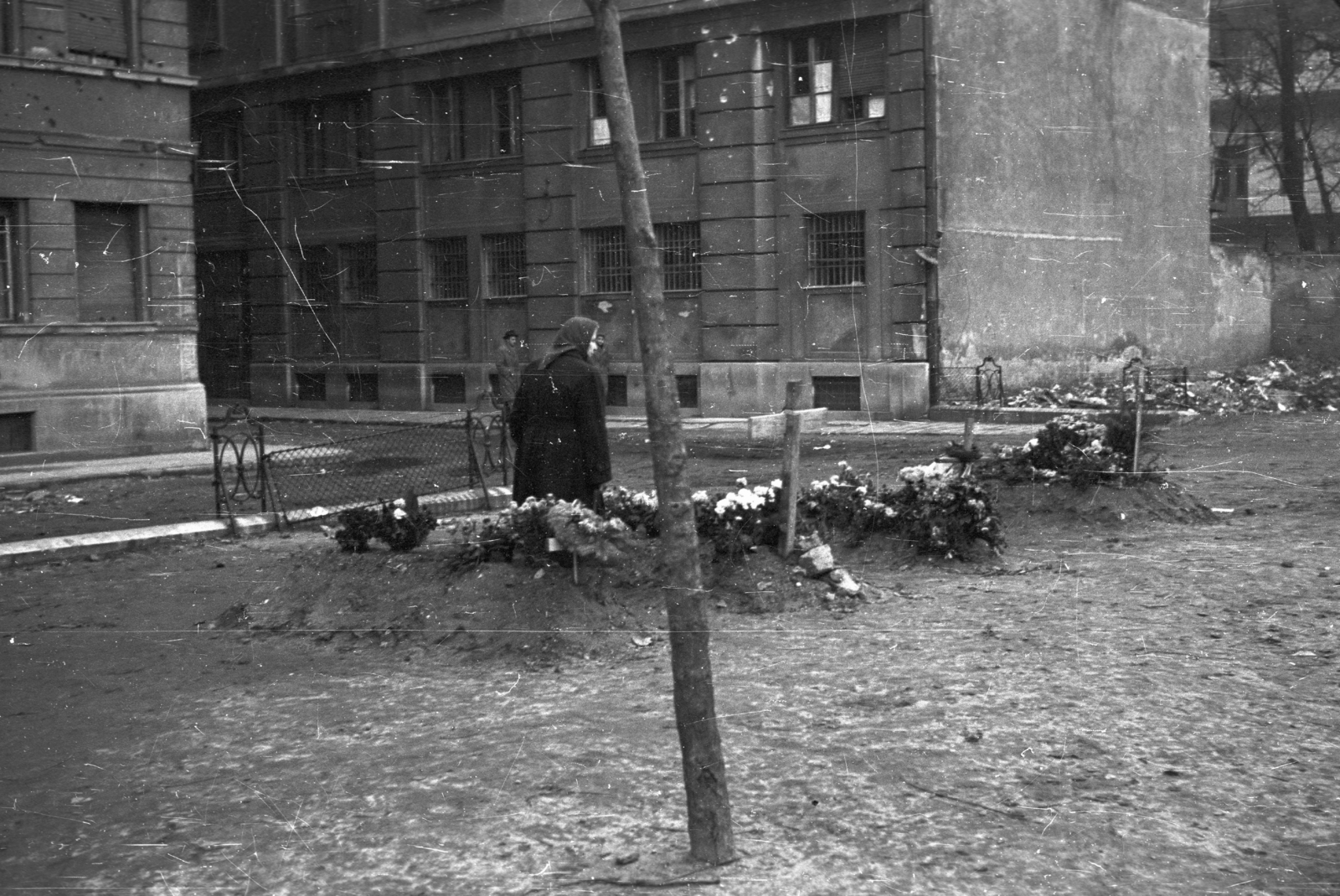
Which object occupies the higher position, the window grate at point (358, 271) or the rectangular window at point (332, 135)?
the rectangular window at point (332, 135)

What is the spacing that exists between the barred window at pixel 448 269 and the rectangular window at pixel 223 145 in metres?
6.37

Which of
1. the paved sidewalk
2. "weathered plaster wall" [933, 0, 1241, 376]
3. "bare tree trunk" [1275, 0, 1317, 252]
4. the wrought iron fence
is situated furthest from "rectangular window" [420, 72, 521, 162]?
"bare tree trunk" [1275, 0, 1317, 252]

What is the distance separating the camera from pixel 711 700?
16.8 ft

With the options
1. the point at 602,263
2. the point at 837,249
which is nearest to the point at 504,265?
the point at 602,263

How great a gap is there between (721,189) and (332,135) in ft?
34.3

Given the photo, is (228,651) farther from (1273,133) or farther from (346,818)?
(1273,133)

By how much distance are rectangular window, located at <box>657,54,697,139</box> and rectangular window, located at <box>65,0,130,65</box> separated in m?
10.2

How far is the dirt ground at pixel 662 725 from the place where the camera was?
17.3 ft

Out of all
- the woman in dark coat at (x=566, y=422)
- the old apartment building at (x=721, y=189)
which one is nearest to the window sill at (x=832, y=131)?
the old apartment building at (x=721, y=189)

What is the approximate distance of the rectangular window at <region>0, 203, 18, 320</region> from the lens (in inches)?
807

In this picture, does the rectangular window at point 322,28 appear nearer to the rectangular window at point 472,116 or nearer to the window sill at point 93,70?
the rectangular window at point 472,116

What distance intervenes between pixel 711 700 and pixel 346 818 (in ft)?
5.54

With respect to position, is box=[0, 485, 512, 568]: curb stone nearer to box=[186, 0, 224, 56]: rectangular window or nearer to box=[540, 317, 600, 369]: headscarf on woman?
box=[540, 317, 600, 369]: headscarf on woman

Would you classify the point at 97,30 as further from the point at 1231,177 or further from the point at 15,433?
the point at 1231,177
